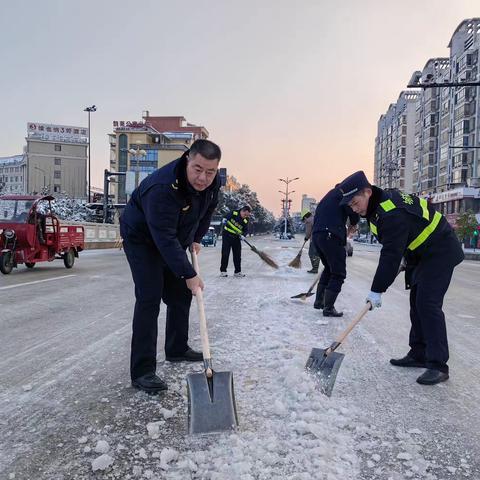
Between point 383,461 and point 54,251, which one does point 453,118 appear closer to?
point 54,251

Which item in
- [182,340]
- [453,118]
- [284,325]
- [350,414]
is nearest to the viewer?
[350,414]

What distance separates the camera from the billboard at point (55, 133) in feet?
329

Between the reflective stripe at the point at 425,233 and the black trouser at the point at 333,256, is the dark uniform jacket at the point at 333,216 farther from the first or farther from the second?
the reflective stripe at the point at 425,233

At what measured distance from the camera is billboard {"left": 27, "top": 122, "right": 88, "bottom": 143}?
100375mm

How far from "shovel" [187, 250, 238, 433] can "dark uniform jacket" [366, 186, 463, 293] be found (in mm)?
1467

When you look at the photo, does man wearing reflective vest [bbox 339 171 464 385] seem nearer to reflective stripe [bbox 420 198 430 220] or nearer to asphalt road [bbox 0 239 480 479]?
reflective stripe [bbox 420 198 430 220]

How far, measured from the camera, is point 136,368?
3.14 metres

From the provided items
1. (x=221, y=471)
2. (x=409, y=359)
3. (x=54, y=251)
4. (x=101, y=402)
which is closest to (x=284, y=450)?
(x=221, y=471)

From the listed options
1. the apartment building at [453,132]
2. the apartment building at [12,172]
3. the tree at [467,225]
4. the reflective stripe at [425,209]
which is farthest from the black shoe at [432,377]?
the apartment building at [12,172]

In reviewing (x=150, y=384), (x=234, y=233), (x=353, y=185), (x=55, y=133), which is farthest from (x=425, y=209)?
(x=55, y=133)

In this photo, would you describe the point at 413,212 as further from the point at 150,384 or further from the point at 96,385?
the point at 96,385

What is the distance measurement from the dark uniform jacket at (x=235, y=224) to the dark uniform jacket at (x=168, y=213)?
7223 millimetres

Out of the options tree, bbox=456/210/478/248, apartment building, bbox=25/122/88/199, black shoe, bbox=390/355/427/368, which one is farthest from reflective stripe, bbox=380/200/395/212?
apartment building, bbox=25/122/88/199

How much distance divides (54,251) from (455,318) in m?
9.27
